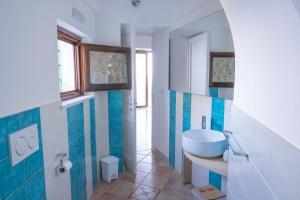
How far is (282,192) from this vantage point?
64cm

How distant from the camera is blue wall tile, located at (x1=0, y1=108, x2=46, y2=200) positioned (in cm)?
95

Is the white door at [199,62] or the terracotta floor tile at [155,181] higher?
the white door at [199,62]

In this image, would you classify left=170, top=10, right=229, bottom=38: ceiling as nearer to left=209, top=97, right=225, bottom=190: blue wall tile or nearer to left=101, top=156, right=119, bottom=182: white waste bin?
left=209, top=97, right=225, bottom=190: blue wall tile

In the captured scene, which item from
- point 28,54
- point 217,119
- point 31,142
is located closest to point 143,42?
point 217,119

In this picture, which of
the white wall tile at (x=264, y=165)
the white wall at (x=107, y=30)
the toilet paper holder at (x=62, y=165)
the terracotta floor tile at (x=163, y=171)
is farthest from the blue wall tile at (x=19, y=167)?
the terracotta floor tile at (x=163, y=171)

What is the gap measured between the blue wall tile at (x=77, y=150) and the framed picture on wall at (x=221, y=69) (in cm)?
139

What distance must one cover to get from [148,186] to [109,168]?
557mm

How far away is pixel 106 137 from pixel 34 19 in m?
1.89

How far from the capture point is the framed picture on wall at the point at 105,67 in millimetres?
2359

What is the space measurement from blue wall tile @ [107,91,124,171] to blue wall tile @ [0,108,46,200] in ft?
5.01

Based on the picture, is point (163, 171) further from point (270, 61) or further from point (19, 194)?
point (270, 61)

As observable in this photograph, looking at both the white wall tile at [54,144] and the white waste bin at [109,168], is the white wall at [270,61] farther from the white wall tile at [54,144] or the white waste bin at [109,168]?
the white waste bin at [109,168]

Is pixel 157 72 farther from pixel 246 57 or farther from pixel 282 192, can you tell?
pixel 282 192

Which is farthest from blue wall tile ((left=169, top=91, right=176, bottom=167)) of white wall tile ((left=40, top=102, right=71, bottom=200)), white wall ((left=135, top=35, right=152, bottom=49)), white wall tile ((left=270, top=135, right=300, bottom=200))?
white wall ((left=135, top=35, right=152, bottom=49))
